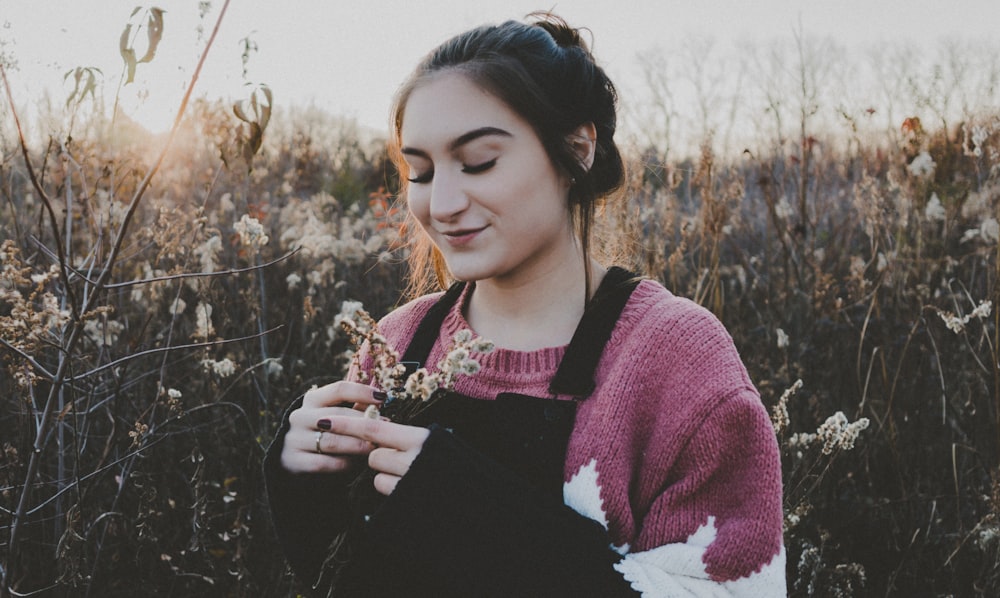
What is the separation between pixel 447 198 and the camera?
56.3 inches

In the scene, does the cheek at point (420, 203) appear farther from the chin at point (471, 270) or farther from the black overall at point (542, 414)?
the black overall at point (542, 414)

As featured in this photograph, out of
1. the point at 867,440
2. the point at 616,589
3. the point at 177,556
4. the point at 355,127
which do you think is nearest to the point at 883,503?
the point at 867,440

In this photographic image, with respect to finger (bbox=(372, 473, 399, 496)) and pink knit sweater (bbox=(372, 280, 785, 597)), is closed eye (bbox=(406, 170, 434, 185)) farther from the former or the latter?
finger (bbox=(372, 473, 399, 496))

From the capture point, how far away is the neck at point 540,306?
1542mm

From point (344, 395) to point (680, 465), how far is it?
57 centimetres

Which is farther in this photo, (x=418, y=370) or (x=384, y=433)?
(x=384, y=433)

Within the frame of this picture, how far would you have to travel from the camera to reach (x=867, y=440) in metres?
3.14

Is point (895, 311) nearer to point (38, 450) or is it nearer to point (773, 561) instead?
point (773, 561)

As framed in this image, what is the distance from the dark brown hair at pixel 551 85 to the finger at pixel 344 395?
54cm

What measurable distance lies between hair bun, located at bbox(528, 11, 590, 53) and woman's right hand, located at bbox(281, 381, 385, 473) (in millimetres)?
882

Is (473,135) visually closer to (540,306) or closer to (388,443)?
(540,306)

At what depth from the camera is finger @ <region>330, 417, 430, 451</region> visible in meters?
1.24

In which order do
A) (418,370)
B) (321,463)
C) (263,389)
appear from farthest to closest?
1. (263,389)
2. (321,463)
3. (418,370)

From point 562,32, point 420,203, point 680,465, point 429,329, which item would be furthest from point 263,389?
point 680,465
